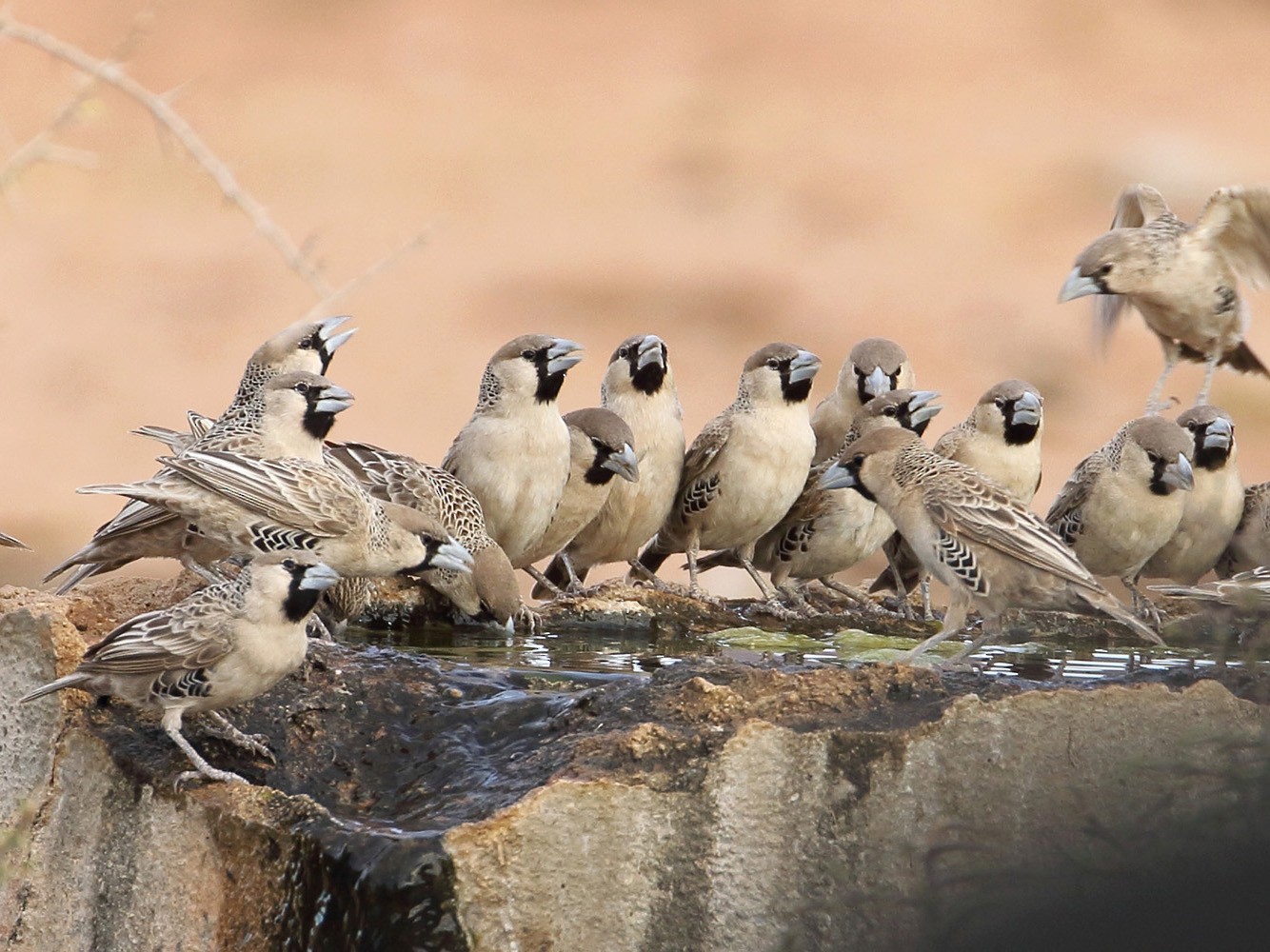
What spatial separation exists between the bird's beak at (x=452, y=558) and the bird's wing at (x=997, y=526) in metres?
1.55

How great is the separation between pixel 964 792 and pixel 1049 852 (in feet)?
0.79

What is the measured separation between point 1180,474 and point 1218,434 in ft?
1.76

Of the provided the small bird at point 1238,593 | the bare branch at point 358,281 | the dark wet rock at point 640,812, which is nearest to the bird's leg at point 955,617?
the small bird at point 1238,593

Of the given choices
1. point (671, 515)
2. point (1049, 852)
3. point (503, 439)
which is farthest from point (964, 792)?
point (671, 515)

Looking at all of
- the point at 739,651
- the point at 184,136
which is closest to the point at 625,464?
the point at 739,651

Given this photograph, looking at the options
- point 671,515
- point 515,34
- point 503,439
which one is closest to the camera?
point 503,439

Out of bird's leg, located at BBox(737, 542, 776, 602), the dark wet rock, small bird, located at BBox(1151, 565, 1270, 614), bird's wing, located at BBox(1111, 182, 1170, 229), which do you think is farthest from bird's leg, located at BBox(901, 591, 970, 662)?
bird's wing, located at BBox(1111, 182, 1170, 229)

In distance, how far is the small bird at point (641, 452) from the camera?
26.7ft

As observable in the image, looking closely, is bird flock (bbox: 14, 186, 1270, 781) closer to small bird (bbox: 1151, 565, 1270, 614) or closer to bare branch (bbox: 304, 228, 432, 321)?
small bird (bbox: 1151, 565, 1270, 614)

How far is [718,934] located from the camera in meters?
4.48

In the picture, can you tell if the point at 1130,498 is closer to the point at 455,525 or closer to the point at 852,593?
the point at 852,593

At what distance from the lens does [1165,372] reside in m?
8.74

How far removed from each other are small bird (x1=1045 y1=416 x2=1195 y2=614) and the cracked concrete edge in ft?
9.84

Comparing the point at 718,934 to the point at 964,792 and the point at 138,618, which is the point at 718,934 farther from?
the point at 138,618
